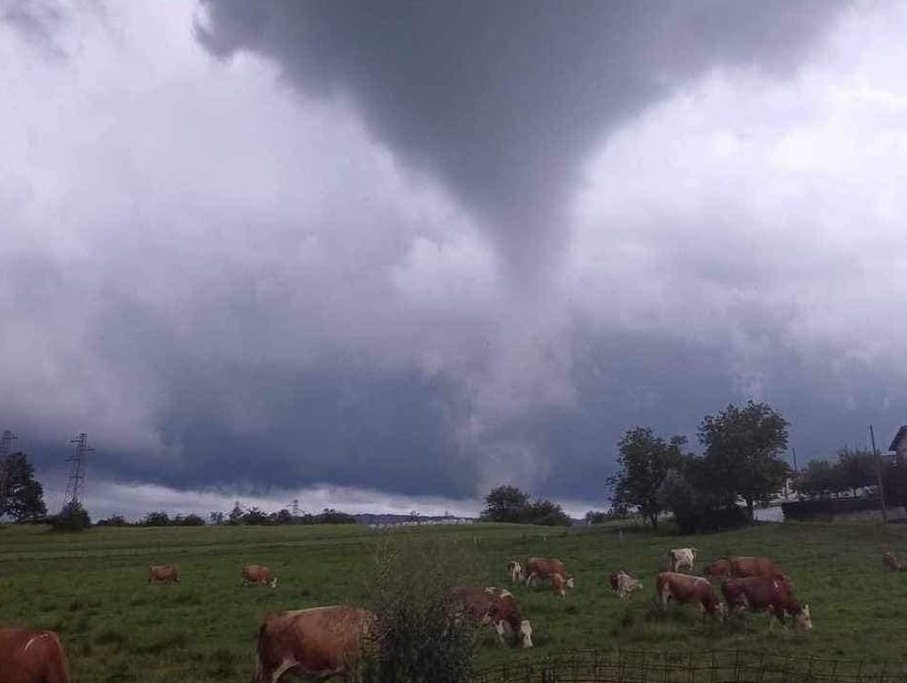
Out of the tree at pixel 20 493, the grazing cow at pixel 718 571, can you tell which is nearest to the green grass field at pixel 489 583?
the grazing cow at pixel 718 571

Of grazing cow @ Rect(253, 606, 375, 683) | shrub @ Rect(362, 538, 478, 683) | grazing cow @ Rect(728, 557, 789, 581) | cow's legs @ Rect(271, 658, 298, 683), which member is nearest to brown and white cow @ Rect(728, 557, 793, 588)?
grazing cow @ Rect(728, 557, 789, 581)

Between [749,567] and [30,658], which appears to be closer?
[30,658]

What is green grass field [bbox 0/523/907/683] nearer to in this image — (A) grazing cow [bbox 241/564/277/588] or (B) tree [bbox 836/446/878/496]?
(A) grazing cow [bbox 241/564/277/588]

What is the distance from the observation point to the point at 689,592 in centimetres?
2800

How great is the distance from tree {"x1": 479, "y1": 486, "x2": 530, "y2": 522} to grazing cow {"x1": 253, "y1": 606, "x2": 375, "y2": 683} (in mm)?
140643

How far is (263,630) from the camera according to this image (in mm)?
18234

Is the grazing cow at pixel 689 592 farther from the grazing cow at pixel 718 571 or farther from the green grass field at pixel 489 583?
the grazing cow at pixel 718 571

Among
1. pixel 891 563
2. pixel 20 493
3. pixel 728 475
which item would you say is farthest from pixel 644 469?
pixel 20 493

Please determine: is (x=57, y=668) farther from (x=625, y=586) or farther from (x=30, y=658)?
(x=625, y=586)

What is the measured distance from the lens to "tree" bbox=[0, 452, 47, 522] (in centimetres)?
14525

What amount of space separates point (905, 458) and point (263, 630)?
101826mm

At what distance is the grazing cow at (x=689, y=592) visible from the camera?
2727 centimetres

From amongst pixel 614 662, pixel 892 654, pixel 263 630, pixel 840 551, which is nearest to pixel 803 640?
pixel 892 654

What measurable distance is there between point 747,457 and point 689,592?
5855cm
